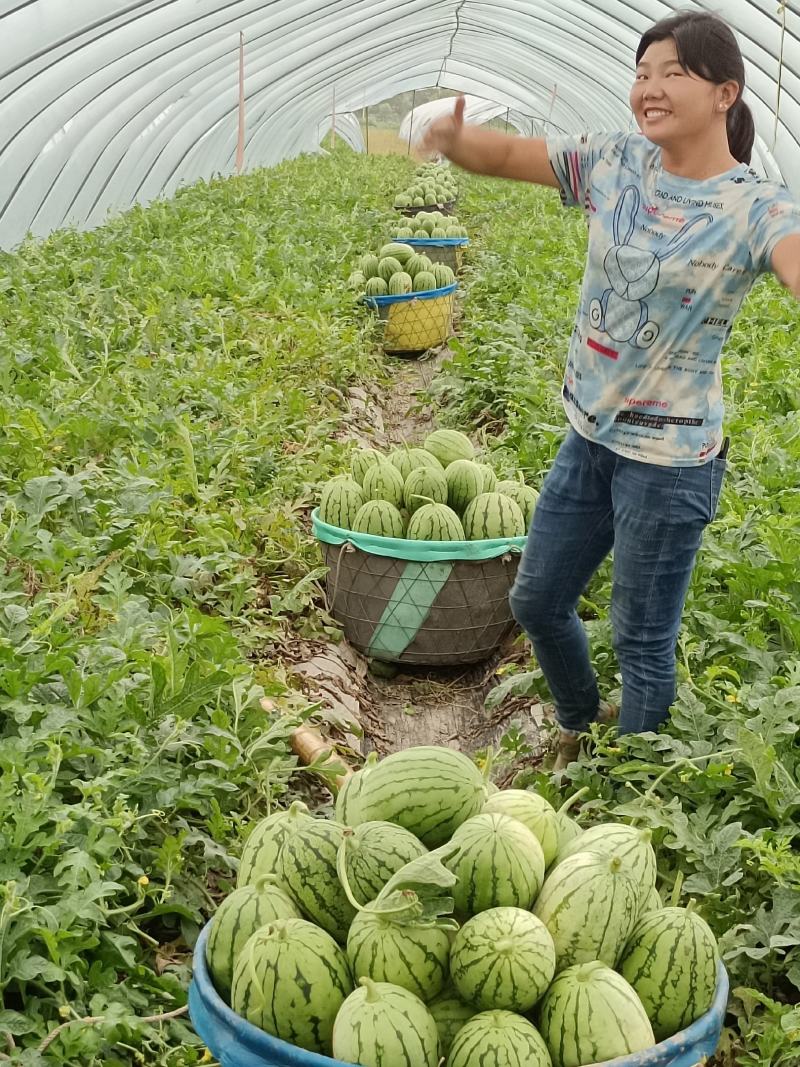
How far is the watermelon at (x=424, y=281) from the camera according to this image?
30.7 feet

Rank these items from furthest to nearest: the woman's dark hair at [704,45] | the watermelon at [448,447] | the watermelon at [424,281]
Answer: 1. the watermelon at [424,281]
2. the watermelon at [448,447]
3. the woman's dark hair at [704,45]

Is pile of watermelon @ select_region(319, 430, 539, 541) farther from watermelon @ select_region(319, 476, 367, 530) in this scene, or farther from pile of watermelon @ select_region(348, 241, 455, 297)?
pile of watermelon @ select_region(348, 241, 455, 297)

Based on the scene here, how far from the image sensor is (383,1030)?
6.09 feet

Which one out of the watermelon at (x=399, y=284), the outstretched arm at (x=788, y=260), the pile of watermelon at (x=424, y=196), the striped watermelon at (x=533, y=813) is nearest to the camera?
the striped watermelon at (x=533, y=813)

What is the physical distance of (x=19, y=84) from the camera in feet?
32.0

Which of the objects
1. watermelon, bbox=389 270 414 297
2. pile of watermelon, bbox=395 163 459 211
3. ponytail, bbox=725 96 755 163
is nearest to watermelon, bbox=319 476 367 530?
ponytail, bbox=725 96 755 163

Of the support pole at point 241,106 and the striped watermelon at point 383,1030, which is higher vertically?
the support pole at point 241,106

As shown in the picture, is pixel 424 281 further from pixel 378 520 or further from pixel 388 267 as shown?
pixel 378 520

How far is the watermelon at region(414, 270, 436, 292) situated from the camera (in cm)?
935

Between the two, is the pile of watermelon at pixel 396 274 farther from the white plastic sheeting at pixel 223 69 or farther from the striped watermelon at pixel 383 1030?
the striped watermelon at pixel 383 1030

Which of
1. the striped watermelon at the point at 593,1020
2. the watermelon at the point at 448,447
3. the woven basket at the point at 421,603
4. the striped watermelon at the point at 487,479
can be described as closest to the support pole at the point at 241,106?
the watermelon at the point at 448,447

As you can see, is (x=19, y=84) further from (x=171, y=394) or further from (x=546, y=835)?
(x=546, y=835)

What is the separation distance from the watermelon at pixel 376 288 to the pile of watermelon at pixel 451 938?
7313mm

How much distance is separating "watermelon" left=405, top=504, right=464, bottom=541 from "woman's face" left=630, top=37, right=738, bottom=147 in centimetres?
201
